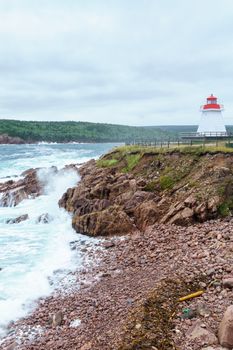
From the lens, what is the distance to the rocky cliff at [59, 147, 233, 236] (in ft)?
48.7

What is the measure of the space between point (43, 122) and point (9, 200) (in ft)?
440

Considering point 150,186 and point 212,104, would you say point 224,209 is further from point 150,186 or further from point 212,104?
point 212,104

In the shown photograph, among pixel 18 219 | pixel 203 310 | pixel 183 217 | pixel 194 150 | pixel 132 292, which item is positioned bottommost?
pixel 18 219

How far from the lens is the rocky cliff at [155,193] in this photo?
14836mm

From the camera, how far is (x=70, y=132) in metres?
133

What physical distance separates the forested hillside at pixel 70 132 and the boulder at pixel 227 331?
107792 millimetres

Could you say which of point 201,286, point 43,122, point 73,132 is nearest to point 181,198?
point 201,286

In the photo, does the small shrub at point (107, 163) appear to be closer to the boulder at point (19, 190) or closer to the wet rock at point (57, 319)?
the boulder at point (19, 190)

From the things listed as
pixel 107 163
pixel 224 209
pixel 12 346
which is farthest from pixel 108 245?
pixel 107 163

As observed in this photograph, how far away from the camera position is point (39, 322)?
30.6 ft

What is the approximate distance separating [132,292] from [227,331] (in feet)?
11.3

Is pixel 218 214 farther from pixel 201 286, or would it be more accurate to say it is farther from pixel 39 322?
pixel 39 322

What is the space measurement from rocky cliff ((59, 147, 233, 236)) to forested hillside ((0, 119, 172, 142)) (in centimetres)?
9404

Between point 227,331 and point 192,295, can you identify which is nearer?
point 227,331
